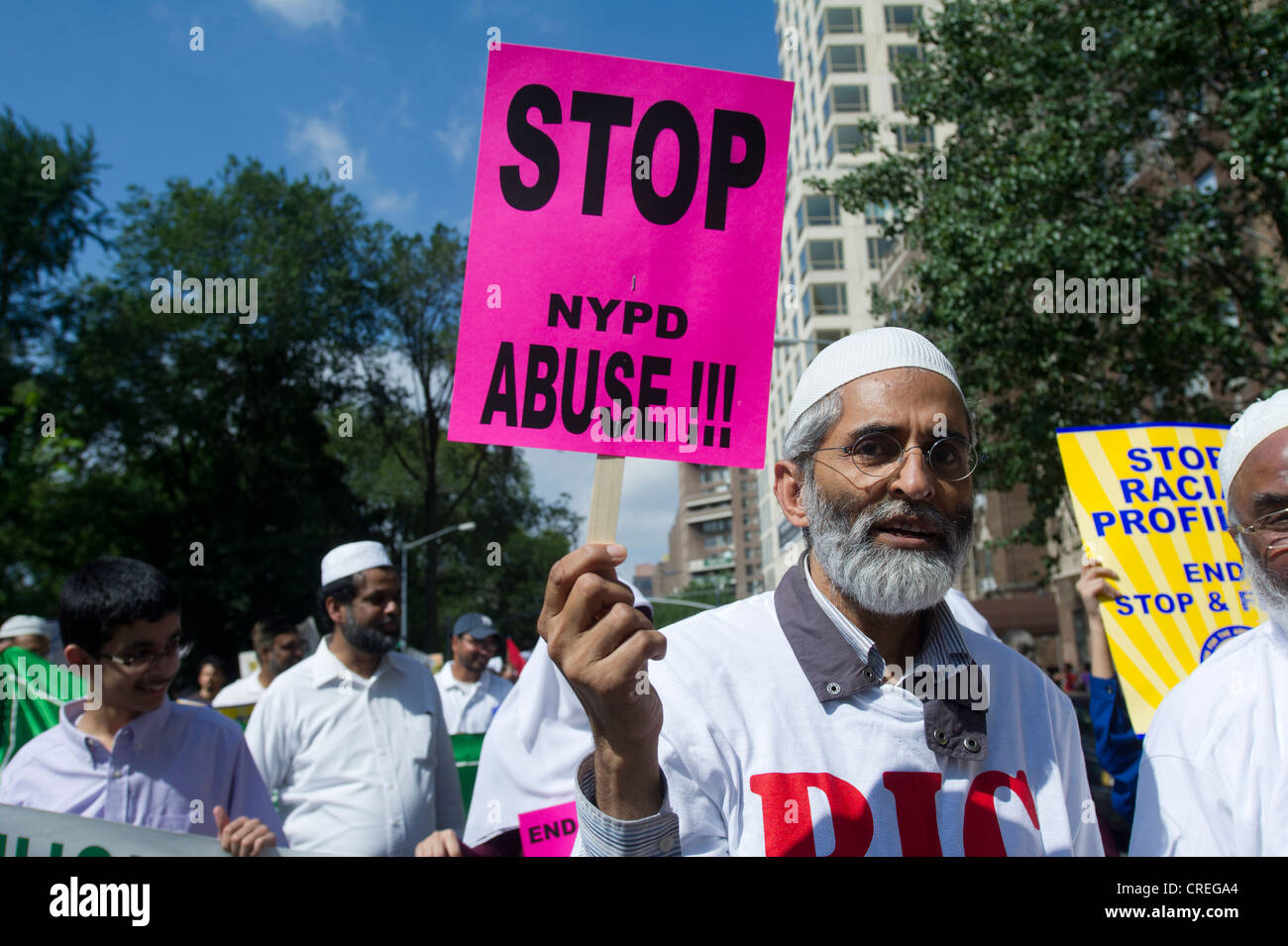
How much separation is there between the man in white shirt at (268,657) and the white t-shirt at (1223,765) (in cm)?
600

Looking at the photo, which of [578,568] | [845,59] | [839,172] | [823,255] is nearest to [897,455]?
[578,568]

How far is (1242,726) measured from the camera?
6.49ft

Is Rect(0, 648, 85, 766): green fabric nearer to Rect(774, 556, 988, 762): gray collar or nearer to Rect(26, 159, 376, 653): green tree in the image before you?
Rect(774, 556, 988, 762): gray collar

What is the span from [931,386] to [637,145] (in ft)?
Result: 2.50

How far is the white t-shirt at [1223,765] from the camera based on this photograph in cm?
189

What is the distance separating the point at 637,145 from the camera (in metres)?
1.93

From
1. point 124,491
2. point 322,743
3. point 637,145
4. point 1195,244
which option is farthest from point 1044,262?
point 124,491

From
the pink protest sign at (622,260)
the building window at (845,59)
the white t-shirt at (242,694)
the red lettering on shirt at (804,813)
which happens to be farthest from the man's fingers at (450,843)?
the building window at (845,59)

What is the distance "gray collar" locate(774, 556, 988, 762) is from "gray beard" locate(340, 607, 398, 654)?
2750 millimetres

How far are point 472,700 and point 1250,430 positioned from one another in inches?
234

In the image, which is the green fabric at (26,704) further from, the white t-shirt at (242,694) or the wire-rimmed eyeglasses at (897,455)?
the white t-shirt at (242,694)

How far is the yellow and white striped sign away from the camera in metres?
3.30
